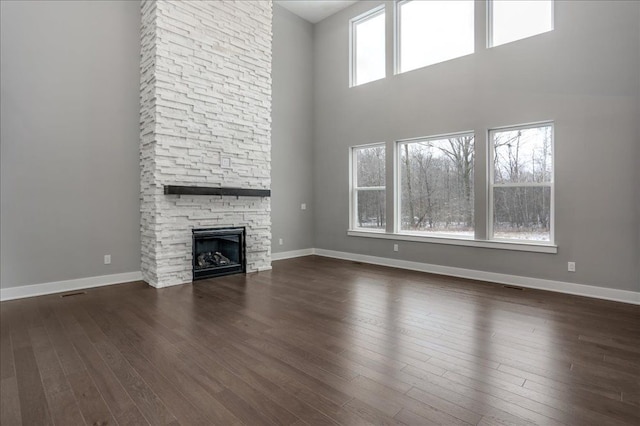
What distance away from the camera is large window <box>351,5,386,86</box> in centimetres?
616

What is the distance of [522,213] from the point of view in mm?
4531

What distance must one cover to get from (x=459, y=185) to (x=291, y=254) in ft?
11.5

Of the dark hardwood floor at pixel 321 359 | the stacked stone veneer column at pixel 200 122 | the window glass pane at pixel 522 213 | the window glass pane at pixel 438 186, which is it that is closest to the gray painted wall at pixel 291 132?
the stacked stone veneer column at pixel 200 122

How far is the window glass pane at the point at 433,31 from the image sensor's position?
5047 millimetres

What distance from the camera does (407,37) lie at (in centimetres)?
571

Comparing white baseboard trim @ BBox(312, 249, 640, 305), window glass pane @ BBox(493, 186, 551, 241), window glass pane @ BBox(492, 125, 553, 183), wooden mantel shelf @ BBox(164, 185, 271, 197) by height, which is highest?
window glass pane @ BBox(492, 125, 553, 183)

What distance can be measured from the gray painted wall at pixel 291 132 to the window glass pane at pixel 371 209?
1.22 metres

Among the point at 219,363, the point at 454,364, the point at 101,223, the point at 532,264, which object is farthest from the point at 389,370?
the point at 101,223

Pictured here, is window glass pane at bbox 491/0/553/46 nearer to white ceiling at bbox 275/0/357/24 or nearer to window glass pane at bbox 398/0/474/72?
window glass pane at bbox 398/0/474/72

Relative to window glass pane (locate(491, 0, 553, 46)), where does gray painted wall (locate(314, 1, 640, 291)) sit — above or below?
below

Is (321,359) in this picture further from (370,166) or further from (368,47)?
(368,47)

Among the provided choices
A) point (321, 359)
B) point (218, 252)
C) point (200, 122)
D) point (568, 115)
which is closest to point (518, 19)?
point (568, 115)

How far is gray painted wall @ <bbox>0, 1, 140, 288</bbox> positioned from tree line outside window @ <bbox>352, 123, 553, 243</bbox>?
13.1 ft

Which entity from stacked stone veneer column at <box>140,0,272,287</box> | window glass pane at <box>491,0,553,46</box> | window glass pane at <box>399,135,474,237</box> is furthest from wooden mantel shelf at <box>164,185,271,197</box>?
window glass pane at <box>491,0,553,46</box>
